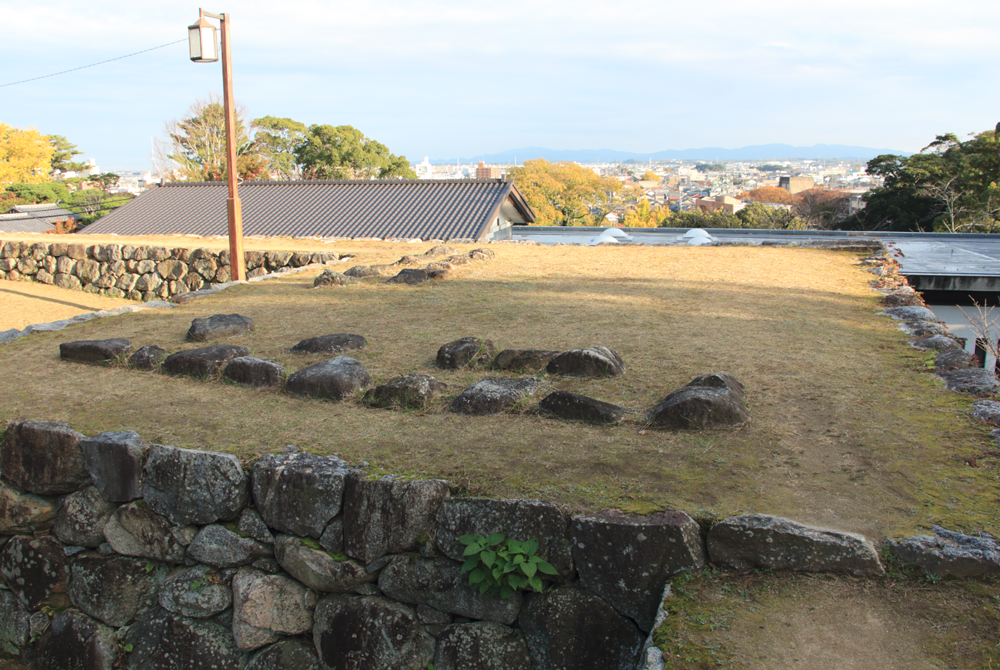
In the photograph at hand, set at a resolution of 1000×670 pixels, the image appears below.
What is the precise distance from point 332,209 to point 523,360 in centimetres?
1149

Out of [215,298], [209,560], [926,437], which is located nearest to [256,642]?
[209,560]

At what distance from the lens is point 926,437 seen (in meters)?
3.24

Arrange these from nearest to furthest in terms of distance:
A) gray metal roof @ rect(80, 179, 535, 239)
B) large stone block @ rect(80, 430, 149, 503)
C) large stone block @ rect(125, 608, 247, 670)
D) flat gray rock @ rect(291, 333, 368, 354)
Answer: large stone block @ rect(125, 608, 247, 670)
large stone block @ rect(80, 430, 149, 503)
flat gray rock @ rect(291, 333, 368, 354)
gray metal roof @ rect(80, 179, 535, 239)

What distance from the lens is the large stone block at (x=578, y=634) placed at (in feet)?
8.45

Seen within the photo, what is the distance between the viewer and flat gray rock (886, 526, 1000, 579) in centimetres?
230

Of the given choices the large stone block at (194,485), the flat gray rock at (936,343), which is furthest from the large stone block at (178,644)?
the flat gray rock at (936,343)

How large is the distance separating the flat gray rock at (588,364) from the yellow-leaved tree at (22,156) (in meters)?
43.4

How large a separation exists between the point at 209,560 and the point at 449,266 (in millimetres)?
5662

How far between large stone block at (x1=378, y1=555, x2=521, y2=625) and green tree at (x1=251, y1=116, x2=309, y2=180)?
30432mm

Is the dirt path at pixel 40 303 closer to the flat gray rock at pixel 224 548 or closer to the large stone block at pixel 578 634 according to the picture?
the flat gray rock at pixel 224 548

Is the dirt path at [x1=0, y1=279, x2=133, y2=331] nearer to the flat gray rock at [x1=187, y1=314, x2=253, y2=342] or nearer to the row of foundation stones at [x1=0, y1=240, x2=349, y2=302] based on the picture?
the row of foundation stones at [x1=0, y1=240, x2=349, y2=302]

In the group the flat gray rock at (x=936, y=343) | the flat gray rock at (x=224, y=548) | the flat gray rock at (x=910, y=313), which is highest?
the flat gray rock at (x=910, y=313)

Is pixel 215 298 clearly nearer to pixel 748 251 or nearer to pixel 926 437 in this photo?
pixel 926 437

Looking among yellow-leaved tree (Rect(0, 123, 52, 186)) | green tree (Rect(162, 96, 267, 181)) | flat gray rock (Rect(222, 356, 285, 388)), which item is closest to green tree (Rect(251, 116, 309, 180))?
green tree (Rect(162, 96, 267, 181))
